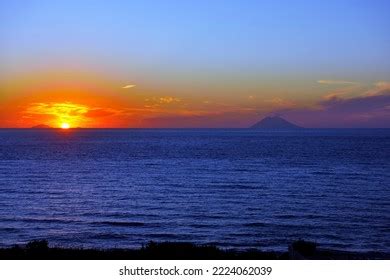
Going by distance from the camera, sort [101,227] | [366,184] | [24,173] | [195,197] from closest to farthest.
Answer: [101,227]
[195,197]
[366,184]
[24,173]

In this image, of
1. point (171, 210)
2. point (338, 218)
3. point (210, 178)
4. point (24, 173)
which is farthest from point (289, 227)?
point (24, 173)

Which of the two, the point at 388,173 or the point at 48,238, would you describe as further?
the point at 388,173

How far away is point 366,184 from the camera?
6294 centimetres

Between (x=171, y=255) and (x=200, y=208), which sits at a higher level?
(x=171, y=255)

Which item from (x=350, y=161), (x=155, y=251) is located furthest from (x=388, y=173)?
(x=155, y=251)

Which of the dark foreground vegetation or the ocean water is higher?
the dark foreground vegetation

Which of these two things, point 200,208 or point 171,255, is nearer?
point 171,255

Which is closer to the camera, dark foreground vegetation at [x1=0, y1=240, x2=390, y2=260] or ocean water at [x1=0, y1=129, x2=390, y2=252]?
dark foreground vegetation at [x1=0, y1=240, x2=390, y2=260]

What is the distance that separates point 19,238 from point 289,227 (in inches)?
764

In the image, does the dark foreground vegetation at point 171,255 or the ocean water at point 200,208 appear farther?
the ocean water at point 200,208

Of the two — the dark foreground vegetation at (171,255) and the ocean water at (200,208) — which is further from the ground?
the dark foreground vegetation at (171,255)
